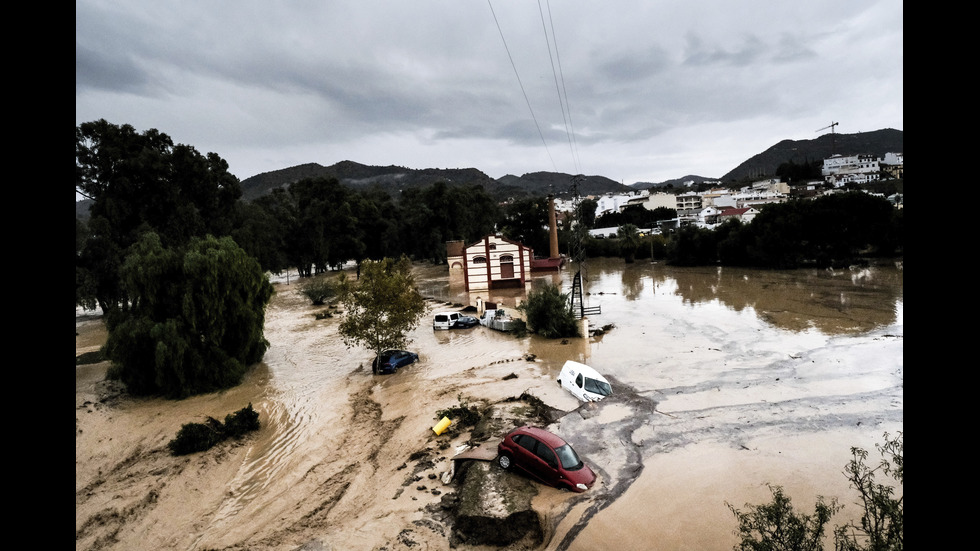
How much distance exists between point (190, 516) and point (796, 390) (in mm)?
18973

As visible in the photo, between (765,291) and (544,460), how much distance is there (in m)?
35.3

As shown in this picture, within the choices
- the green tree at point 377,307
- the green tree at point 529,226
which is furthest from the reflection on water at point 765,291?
the green tree at point 529,226

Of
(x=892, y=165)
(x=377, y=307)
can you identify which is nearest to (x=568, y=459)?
(x=377, y=307)

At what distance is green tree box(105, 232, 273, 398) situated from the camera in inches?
771

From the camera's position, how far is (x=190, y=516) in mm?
11688

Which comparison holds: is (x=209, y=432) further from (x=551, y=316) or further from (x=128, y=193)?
(x=128, y=193)

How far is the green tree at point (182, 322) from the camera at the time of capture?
1959cm

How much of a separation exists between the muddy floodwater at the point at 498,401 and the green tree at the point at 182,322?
3.27 feet

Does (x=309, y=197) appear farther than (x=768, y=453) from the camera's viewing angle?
Yes

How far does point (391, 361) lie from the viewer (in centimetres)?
2231

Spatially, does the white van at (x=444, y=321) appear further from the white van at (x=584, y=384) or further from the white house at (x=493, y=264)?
the white house at (x=493, y=264)
